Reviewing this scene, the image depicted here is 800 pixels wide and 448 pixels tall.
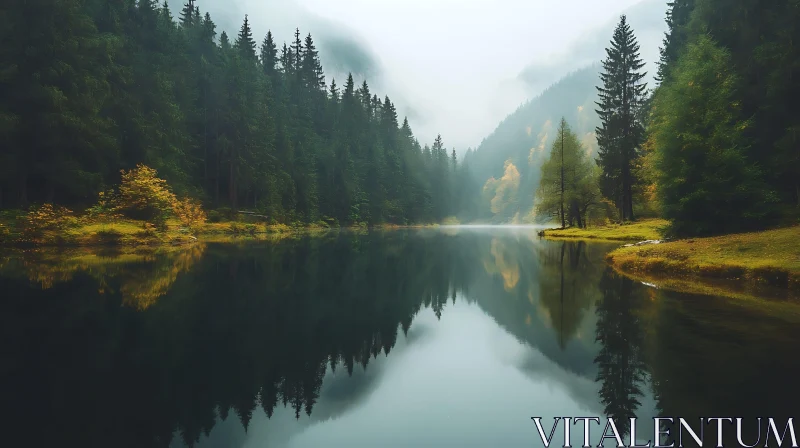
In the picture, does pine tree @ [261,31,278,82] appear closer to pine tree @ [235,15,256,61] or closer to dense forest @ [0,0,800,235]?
dense forest @ [0,0,800,235]

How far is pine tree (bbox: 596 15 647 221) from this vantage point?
51.0m

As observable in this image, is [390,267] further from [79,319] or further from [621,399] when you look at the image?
[621,399]

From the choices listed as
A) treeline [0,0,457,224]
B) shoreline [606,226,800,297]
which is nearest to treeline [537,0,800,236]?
shoreline [606,226,800,297]

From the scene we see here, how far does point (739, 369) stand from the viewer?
7301 mm

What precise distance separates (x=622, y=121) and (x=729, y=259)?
131 ft

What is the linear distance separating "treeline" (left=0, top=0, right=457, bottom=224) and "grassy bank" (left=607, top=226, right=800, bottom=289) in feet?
144

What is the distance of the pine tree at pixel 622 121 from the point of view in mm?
51031

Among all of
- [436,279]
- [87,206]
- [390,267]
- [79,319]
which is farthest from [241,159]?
[79,319]

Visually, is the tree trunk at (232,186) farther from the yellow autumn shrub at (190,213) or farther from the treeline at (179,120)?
the yellow autumn shrub at (190,213)

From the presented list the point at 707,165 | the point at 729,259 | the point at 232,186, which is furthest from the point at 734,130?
the point at 232,186

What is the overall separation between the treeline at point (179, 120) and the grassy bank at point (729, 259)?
144ft

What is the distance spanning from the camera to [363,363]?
8672 millimetres

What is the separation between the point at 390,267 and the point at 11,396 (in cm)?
1965

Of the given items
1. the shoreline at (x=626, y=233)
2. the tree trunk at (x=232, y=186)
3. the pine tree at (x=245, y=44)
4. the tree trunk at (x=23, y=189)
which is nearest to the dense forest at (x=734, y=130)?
the shoreline at (x=626, y=233)
